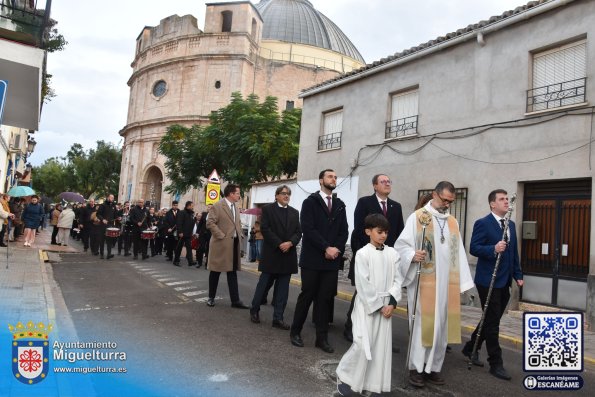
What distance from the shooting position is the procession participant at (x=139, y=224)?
1450 centimetres

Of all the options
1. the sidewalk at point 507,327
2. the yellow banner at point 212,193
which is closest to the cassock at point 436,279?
the sidewalk at point 507,327

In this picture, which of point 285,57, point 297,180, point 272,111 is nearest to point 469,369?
point 297,180

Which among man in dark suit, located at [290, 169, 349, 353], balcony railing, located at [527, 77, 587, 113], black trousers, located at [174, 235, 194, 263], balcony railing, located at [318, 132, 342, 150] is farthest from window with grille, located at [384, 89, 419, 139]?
man in dark suit, located at [290, 169, 349, 353]

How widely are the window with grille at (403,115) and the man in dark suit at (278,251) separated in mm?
6879

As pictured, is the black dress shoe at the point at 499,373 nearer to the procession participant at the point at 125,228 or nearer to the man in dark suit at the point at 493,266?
the man in dark suit at the point at 493,266

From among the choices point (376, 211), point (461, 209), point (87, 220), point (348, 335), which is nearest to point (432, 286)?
point (376, 211)

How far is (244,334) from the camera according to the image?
19.4 ft

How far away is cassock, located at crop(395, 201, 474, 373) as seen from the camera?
4.60 meters

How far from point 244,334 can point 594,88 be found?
A: 7613 mm

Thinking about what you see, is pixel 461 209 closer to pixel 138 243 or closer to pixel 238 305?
pixel 238 305

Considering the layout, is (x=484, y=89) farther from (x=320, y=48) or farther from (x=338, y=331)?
(x=320, y=48)

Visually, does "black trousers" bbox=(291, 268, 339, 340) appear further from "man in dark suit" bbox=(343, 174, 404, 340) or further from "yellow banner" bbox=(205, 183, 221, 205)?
"yellow banner" bbox=(205, 183, 221, 205)

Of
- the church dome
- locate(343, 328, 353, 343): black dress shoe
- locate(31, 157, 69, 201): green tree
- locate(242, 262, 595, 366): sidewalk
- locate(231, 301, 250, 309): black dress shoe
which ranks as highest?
the church dome

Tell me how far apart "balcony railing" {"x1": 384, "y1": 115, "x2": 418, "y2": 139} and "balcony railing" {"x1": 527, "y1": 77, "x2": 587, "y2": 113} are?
3150mm
